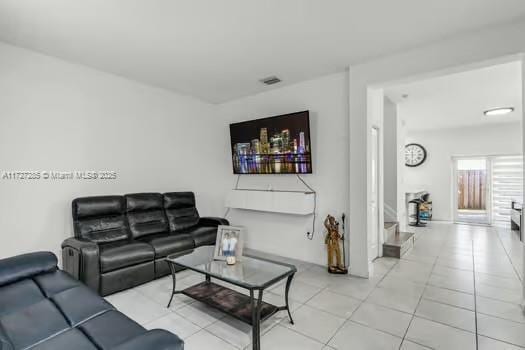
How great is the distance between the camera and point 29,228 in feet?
9.93

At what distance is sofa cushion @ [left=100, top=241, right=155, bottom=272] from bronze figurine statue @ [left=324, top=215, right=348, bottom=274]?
223cm

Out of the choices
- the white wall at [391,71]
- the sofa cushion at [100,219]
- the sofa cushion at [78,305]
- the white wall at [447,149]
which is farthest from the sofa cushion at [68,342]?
the white wall at [447,149]

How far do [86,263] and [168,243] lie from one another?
0.92m

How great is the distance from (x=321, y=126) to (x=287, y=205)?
1259mm

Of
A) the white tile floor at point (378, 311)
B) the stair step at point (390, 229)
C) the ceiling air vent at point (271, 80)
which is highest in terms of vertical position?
the ceiling air vent at point (271, 80)

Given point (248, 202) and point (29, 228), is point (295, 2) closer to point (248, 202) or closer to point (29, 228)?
point (248, 202)

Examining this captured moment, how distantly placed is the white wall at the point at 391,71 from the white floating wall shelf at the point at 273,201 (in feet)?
2.11

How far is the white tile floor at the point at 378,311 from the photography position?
2139 millimetres

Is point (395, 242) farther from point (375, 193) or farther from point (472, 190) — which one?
point (472, 190)

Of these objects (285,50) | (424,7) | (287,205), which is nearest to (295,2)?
(285,50)

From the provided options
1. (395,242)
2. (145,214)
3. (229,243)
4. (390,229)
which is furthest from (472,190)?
(145,214)

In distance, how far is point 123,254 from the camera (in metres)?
2.97

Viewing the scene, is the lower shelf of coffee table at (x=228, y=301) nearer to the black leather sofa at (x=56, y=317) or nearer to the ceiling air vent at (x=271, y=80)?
the black leather sofa at (x=56, y=317)

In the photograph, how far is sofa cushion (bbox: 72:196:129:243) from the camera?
3205 millimetres
